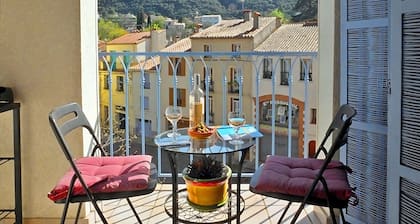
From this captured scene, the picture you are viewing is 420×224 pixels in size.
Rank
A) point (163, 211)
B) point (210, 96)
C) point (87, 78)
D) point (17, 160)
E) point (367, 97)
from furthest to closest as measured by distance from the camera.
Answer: point (210, 96)
point (163, 211)
point (87, 78)
point (17, 160)
point (367, 97)

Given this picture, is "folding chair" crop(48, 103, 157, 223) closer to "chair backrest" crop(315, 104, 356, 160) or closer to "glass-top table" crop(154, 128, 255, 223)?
"glass-top table" crop(154, 128, 255, 223)

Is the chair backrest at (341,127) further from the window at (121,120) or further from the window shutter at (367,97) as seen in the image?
the window at (121,120)

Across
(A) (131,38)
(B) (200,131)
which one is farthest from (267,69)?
(B) (200,131)

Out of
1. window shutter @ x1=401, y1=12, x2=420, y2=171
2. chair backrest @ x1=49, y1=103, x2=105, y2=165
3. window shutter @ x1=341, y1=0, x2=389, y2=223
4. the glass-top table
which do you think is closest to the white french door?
window shutter @ x1=401, y1=12, x2=420, y2=171

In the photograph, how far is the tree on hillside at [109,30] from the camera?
3344 millimetres

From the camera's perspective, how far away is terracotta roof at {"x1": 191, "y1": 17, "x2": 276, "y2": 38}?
3.62m

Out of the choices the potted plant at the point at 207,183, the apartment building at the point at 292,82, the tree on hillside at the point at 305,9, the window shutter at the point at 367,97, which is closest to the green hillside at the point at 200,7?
the tree on hillside at the point at 305,9

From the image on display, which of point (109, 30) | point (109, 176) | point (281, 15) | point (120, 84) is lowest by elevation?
point (109, 176)

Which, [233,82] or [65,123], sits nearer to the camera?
A: [65,123]

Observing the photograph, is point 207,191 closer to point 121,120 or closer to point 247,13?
point 121,120

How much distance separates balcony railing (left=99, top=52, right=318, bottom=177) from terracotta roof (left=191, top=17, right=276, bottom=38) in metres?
0.22

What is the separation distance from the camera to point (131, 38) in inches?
141

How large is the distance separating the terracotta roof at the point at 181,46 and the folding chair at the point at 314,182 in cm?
147

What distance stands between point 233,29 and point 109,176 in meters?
1.89
